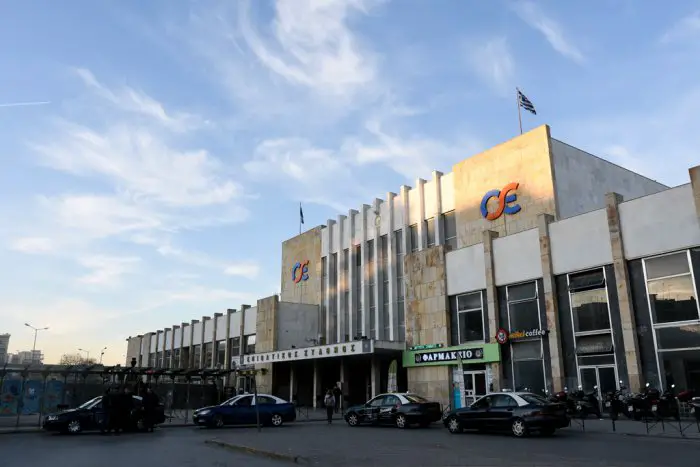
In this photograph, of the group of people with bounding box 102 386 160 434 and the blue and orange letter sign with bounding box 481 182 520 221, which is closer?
the group of people with bounding box 102 386 160 434

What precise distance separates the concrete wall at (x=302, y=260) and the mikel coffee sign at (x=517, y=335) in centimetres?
2355

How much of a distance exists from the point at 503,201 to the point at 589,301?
31.3ft

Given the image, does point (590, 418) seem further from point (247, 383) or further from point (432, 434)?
point (247, 383)

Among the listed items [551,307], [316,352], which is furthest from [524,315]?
[316,352]

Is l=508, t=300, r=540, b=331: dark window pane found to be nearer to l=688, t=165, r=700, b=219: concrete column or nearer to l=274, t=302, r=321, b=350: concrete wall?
l=688, t=165, r=700, b=219: concrete column

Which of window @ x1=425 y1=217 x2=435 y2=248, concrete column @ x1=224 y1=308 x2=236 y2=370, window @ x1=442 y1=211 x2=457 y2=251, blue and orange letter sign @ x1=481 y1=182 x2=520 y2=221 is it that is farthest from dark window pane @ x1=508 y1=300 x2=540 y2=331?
concrete column @ x1=224 y1=308 x2=236 y2=370

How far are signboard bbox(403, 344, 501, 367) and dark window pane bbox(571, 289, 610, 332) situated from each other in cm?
440

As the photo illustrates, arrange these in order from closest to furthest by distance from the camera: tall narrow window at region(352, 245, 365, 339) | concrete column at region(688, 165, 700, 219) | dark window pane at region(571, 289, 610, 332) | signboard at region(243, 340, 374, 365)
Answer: concrete column at region(688, 165, 700, 219)
dark window pane at region(571, 289, 610, 332)
signboard at region(243, 340, 374, 365)
tall narrow window at region(352, 245, 365, 339)

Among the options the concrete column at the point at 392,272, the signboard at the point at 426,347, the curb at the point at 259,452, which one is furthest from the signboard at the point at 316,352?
the curb at the point at 259,452

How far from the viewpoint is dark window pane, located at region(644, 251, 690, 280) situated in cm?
2288

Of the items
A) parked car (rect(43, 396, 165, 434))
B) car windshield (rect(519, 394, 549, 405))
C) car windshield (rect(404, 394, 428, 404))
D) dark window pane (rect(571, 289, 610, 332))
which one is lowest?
parked car (rect(43, 396, 165, 434))

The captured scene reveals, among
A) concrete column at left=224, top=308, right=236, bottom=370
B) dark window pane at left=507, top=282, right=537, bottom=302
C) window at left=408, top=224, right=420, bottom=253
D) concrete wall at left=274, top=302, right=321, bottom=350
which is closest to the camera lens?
dark window pane at left=507, top=282, right=537, bottom=302

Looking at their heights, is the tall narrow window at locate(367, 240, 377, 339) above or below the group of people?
above

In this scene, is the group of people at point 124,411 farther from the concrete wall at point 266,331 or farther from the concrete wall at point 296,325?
the concrete wall at point 296,325
